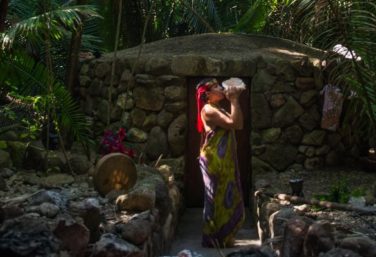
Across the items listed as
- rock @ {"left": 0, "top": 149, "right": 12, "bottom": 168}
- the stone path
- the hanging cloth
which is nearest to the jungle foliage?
the hanging cloth

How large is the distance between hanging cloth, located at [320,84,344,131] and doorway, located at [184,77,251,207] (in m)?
0.90

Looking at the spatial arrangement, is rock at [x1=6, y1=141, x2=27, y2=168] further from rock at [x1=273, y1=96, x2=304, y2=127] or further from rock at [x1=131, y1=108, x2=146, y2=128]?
rock at [x1=273, y1=96, x2=304, y2=127]

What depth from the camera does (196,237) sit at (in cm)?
722

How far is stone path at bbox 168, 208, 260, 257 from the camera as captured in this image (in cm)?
651

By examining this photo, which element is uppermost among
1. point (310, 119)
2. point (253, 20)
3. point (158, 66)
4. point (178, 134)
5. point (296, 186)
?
point (253, 20)

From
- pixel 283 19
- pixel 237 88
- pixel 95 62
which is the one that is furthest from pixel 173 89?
pixel 283 19

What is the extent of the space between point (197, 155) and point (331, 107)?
5.56ft

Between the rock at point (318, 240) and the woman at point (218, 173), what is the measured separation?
1.89 meters

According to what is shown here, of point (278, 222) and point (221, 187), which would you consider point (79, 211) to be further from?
point (221, 187)

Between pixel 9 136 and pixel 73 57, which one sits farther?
pixel 73 57

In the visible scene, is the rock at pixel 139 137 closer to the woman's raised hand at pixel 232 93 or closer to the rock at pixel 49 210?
the woman's raised hand at pixel 232 93

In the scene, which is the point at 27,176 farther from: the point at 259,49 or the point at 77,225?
the point at 259,49

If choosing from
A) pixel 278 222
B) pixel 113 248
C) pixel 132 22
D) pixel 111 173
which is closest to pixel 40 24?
pixel 111 173

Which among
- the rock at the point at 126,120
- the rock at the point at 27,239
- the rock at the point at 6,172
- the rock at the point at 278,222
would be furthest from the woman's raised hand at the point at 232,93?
the rock at the point at 27,239
